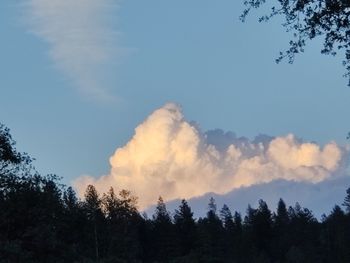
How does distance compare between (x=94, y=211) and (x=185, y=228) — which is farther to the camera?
(x=185, y=228)

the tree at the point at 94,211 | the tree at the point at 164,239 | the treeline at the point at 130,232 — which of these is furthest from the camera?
the tree at the point at 164,239

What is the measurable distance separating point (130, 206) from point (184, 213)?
13258mm

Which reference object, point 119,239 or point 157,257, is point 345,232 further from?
point 119,239

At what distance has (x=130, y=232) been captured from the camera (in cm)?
14300

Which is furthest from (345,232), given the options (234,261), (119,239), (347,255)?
(119,239)

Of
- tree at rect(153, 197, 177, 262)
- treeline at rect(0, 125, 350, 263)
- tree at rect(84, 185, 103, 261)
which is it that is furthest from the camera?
tree at rect(153, 197, 177, 262)

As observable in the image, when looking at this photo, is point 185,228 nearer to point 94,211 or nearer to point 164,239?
point 164,239

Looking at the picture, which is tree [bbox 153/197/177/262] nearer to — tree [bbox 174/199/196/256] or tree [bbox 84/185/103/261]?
tree [bbox 174/199/196/256]

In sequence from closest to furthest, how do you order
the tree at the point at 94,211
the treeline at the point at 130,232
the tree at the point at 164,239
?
1. the treeline at the point at 130,232
2. the tree at the point at 94,211
3. the tree at the point at 164,239

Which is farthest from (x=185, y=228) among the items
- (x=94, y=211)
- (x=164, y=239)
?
(x=94, y=211)

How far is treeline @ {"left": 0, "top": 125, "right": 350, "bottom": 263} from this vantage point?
137 feet

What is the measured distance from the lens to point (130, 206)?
152 meters

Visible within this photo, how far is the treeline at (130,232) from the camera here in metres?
41.9

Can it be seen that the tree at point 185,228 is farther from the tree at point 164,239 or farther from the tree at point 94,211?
the tree at point 94,211
